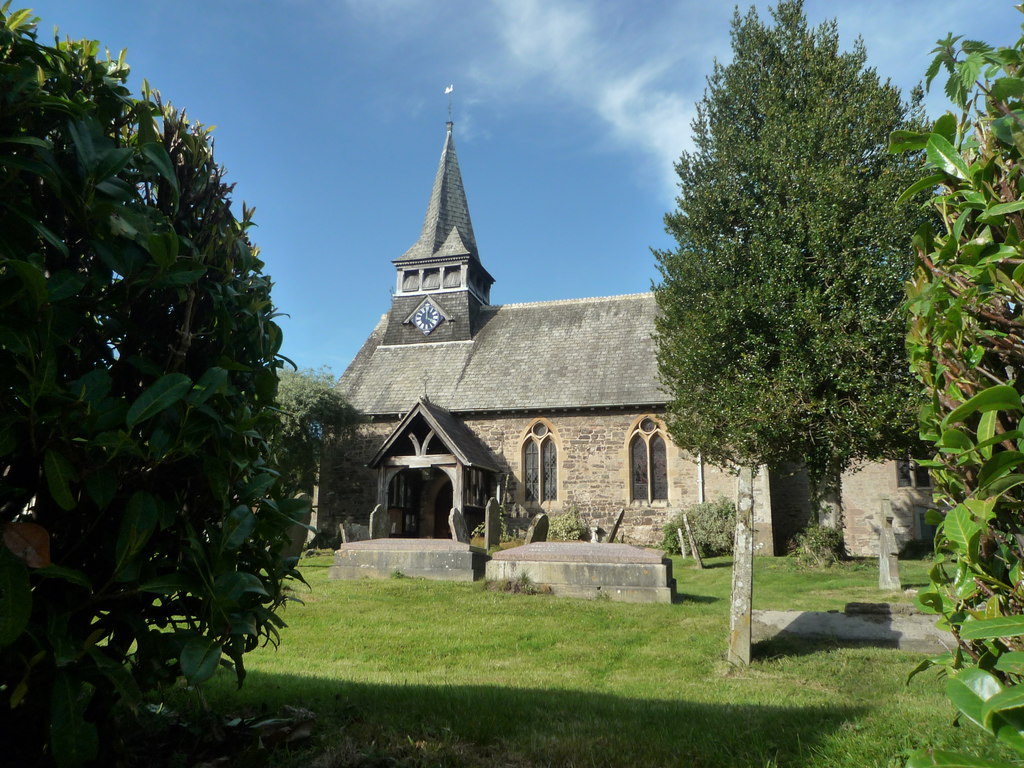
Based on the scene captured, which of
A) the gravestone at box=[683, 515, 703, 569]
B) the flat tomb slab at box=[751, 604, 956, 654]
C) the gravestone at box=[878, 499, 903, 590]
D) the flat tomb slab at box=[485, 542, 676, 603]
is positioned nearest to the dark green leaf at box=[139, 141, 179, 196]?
the flat tomb slab at box=[751, 604, 956, 654]

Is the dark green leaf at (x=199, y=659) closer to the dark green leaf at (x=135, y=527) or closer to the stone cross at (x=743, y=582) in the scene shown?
the dark green leaf at (x=135, y=527)

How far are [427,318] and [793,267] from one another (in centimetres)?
1613

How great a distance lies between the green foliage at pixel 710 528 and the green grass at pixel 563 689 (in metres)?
8.30

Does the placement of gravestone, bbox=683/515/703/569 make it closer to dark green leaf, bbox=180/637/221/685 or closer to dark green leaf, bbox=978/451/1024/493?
dark green leaf, bbox=180/637/221/685

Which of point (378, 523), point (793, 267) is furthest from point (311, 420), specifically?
point (793, 267)

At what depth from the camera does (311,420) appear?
2342cm

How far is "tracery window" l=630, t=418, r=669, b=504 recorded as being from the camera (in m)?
22.9

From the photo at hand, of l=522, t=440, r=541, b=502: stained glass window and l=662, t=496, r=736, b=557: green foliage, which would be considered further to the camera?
l=522, t=440, r=541, b=502: stained glass window

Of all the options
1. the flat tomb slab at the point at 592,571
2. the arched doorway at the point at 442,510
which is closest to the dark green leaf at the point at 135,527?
the flat tomb slab at the point at 592,571

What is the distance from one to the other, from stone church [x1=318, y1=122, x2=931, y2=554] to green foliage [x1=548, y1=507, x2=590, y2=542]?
0.80 meters

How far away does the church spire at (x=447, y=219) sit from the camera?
29.4 metres

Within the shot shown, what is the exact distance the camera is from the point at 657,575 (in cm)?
1152

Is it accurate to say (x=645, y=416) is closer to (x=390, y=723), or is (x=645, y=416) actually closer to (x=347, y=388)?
(x=347, y=388)

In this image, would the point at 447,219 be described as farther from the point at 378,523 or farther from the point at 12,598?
the point at 12,598
